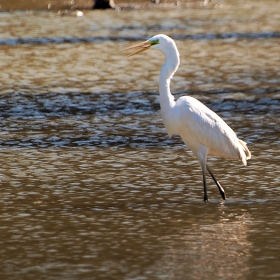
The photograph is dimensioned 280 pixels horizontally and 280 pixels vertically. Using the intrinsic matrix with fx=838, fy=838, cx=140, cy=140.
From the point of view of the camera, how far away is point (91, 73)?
15562 millimetres

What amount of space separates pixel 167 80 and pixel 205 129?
588mm

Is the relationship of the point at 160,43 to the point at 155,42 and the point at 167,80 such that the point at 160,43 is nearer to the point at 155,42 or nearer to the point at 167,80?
the point at 155,42

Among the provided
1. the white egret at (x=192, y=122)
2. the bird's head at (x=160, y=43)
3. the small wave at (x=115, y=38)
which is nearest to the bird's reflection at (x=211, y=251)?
the white egret at (x=192, y=122)

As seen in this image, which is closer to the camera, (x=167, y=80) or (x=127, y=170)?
(x=167, y=80)

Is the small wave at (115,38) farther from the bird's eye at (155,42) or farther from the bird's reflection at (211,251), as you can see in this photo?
the bird's reflection at (211,251)

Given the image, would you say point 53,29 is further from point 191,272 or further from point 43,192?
point 191,272

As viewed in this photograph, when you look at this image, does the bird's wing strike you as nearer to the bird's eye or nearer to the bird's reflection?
the bird's eye

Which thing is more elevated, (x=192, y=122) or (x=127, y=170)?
(x=192, y=122)

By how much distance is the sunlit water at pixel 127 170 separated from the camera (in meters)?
6.24

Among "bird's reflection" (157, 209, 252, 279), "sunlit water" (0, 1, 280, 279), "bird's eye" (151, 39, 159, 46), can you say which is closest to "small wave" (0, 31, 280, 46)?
"sunlit water" (0, 1, 280, 279)

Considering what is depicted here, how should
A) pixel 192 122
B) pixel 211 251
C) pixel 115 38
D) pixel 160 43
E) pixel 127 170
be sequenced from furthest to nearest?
1. pixel 115 38
2. pixel 127 170
3. pixel 160 43
4. pixel 192 122
5. pixel 211 251

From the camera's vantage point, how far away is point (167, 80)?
25.8ft

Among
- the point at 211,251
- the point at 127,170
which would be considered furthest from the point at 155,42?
the point at 211,251

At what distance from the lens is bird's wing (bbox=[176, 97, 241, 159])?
25.3 feet
